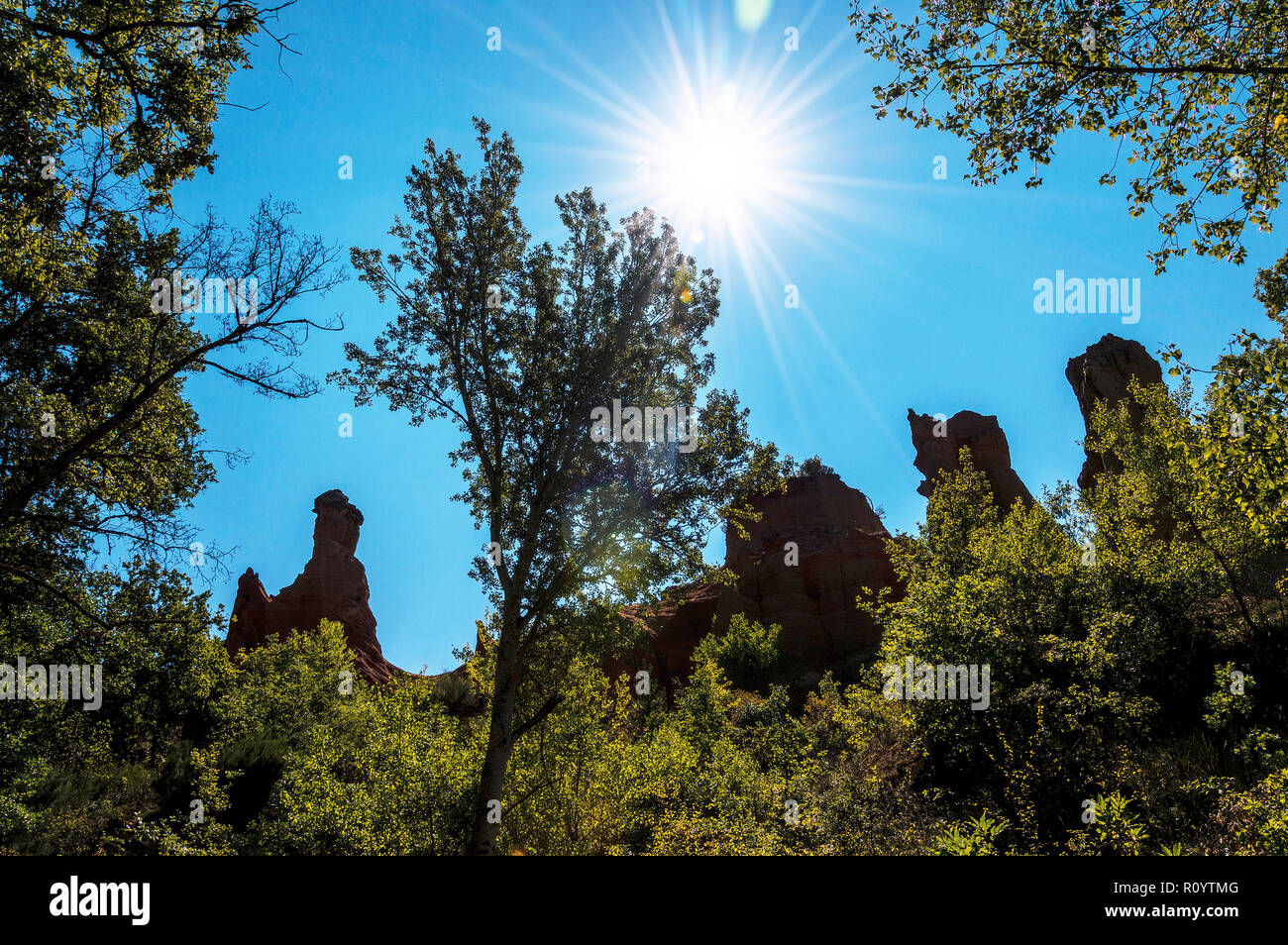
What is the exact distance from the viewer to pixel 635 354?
45.4 feet

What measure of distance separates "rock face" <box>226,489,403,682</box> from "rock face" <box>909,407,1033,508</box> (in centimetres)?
6322

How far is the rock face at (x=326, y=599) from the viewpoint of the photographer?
2334 inches

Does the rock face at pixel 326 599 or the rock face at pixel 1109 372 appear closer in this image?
the rock face at pixel 1109 372

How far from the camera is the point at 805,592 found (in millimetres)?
56000

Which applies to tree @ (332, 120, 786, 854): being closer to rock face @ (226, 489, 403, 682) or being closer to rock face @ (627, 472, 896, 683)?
rock face @ (627, 472, 896, 683)

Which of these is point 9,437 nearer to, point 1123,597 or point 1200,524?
point 1123,597

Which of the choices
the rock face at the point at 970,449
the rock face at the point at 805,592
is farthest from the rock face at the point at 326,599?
the rock face at the point at 970,449

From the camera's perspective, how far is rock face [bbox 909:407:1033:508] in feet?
198

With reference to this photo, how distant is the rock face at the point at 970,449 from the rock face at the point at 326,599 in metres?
63.2

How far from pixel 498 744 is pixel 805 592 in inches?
1930

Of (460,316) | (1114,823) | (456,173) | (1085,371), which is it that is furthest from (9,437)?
(1085,371)

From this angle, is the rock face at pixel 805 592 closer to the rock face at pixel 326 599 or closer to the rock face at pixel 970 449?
the rock face at pixel 970 449
